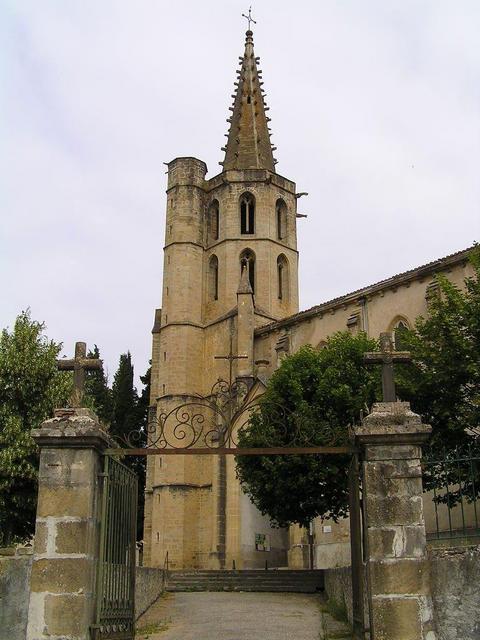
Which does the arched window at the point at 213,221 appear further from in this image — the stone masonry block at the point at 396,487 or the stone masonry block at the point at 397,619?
the stone masonry block at the point at 397,619

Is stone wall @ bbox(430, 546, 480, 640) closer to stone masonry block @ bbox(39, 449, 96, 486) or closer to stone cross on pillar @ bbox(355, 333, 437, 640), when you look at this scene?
stone cross on pillar @ bbox(355, 333, 437, 640)

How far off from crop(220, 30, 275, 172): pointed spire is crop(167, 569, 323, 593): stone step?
78.4 ft

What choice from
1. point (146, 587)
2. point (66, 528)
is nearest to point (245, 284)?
point (146, 587)

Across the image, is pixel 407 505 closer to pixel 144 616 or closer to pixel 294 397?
pixel 144 616

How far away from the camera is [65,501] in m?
7.36

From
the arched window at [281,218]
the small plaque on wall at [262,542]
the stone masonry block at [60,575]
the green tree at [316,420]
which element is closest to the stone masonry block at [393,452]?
the stone masonry block at [60,575]

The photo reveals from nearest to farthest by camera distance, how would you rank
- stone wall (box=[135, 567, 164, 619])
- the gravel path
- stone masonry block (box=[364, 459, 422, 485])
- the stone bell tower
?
stone masonry block (box=[364, 459, 422, 485]), the gravel path, stone wall (box=[135, 567, 164, 619]), the stone bell tower

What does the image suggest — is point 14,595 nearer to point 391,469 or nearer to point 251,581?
point 391,469

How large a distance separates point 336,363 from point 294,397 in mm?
1623

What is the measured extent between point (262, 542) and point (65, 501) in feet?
82.0

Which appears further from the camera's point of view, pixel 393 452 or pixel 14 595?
pixel 14 595

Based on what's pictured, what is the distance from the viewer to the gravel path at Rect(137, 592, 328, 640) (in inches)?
448

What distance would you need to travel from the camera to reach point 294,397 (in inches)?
870

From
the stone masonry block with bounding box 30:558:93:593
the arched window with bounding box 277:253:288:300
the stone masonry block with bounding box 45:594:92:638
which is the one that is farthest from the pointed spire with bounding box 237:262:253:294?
the stone masonry block with bounding box 45:594:92:638
